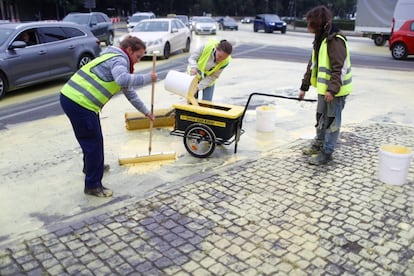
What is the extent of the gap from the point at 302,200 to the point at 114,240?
2010mm

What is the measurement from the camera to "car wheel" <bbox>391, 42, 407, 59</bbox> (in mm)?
17578

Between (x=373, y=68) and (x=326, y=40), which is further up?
(x=326, y=40)

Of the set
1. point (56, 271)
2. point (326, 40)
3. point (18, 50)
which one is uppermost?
point (326, 40)

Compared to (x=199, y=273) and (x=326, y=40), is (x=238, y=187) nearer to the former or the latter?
(x=199, y=273)

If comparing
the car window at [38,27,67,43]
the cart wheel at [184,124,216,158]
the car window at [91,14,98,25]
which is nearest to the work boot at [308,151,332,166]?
the cart wheel at [184,124,216,158]

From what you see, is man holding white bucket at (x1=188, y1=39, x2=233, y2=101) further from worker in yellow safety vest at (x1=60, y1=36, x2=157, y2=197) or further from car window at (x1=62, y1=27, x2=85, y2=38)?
car window at (x1=62, y1=27, x2=85, y2=38)

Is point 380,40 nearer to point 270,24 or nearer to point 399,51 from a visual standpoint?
point 399,51

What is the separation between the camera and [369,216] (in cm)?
413

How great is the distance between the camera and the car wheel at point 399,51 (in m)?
17.6

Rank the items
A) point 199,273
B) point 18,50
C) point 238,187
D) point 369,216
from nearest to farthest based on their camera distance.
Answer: point 199,273 < point 369,216 < point 238,187 < point 18,50

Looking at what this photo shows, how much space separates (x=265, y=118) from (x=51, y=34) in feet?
22.3

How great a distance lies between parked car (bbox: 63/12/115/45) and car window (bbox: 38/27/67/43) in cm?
862

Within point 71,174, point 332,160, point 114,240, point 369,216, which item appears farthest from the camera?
point 332,160

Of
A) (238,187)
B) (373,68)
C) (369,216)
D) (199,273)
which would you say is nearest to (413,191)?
(369,216)
